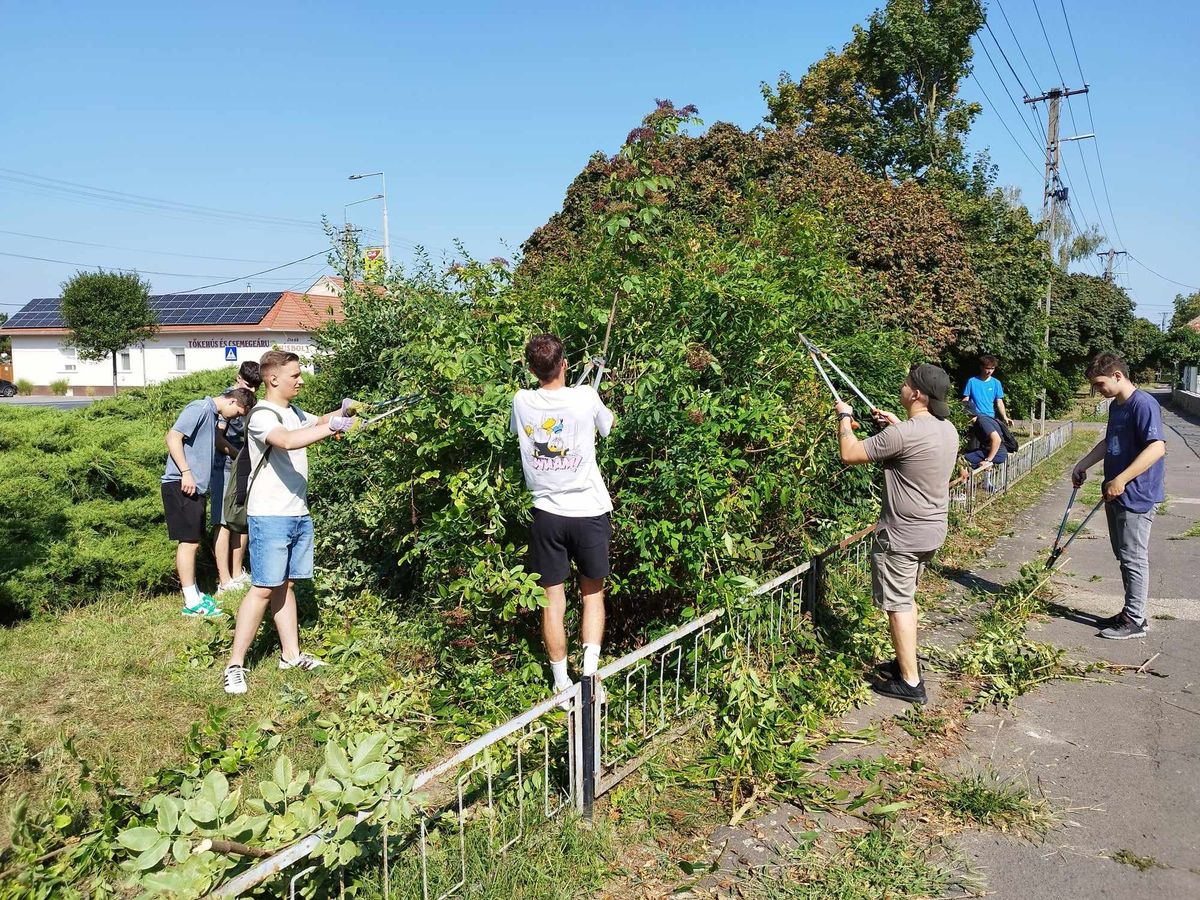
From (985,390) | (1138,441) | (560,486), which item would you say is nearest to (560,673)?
(560,486)

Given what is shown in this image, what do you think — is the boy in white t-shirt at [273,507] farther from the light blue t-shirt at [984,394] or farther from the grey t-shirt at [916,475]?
the light blue t-shirt at [984,394]

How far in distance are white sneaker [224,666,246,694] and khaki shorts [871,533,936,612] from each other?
11.5 feet

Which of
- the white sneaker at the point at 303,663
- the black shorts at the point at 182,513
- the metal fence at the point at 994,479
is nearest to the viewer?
the white sneaker at the point at 303,663

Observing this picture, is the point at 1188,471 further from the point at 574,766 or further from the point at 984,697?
the point at 574,766

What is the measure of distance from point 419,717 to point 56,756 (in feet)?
5.36

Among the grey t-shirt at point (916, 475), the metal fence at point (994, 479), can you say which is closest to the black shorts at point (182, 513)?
the grey t-shirt at point (916, 475)

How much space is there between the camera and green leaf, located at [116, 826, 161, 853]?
1959 mm

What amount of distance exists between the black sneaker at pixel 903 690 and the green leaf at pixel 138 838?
146 inches

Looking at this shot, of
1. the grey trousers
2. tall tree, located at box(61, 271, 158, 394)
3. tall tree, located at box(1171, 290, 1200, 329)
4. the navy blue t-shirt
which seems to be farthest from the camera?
tall tree, located at box(1171, 290, 1200, 329)

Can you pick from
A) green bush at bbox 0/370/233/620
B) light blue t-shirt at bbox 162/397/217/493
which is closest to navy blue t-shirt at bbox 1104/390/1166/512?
light blue t-shirt at bbox 162/397/217/493

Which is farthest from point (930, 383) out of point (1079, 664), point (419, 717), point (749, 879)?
point (419, 717)

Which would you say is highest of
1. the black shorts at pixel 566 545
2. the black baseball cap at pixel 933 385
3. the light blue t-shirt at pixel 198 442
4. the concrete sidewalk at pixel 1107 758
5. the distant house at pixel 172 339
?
the distant house at pixel 172 339

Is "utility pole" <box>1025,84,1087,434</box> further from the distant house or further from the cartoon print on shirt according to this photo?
the distant house

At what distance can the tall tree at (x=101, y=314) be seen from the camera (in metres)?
43.5
